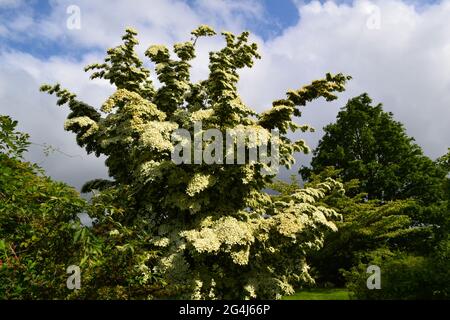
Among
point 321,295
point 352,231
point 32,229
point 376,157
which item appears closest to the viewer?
point 32,229

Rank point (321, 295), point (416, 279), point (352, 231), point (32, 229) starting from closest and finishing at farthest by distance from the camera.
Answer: point (32, 229)
point (416, 279)
point (321, 295)
point (352, 231)

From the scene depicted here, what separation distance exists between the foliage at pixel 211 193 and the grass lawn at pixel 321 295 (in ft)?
28.1

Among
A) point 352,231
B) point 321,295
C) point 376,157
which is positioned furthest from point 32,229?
point 376,157

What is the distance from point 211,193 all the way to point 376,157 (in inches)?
889

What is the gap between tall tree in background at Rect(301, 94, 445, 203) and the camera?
3061 centimetres

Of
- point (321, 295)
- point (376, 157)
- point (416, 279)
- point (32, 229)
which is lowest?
point (321, 295)

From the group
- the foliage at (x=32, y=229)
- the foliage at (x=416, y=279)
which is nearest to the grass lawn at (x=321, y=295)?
the foliage at (x=416, y=279)

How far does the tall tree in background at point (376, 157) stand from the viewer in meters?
30.6

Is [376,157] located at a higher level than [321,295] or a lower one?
higher

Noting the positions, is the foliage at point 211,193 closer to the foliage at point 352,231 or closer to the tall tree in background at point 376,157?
the foliage at point 352,231

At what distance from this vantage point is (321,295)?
2244 cm

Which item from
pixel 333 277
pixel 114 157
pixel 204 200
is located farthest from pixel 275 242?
pixel 333 277

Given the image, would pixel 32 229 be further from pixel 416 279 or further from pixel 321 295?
pixel 321 295

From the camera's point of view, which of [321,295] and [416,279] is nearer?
[416,279]
